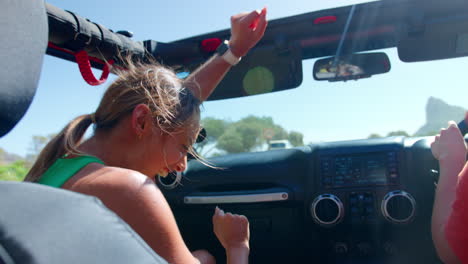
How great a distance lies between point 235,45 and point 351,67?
75cm

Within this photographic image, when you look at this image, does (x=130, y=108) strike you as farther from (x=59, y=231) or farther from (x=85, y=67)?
(x=59, y=231)

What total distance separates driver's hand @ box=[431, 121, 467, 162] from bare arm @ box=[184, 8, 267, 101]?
3.60 feet

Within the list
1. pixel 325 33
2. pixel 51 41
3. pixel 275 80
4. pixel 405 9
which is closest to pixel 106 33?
pixel 51 41

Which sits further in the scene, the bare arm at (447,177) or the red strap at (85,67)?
the red strap at (85,67)

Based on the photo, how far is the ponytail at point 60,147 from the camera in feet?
5.47

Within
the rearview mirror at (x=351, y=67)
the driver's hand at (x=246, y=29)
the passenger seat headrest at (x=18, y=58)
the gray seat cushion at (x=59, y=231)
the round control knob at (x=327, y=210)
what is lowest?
the round control knob at (x=327, y=210)

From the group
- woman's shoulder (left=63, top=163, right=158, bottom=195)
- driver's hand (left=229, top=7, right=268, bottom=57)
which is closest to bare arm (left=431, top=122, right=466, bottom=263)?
driver's hand (left=229, top=7, right=268, bottom=57)

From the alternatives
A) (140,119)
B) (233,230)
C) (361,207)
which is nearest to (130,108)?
(140,119)

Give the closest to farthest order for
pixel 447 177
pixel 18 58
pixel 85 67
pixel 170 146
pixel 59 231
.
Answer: pixel 59 231 < pixel 18 58 < pixel 170 146 < pixel 447 177 < pixel 85 67

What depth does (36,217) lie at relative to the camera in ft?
1.73

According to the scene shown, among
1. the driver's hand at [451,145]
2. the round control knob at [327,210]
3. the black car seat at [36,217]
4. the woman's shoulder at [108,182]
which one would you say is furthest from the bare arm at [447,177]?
the black car seat at [36,217]

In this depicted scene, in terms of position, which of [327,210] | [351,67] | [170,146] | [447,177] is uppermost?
[351,67]

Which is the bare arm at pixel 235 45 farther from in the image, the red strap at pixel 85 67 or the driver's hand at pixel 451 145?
the driver's hand at pixel 451 145

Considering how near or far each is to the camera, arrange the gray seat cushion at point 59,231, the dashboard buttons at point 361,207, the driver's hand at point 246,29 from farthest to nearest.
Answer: the dashboard buttons at point 361,207 < the driver's hand at point 246,29 < the gray seat cushion at point 59,231
